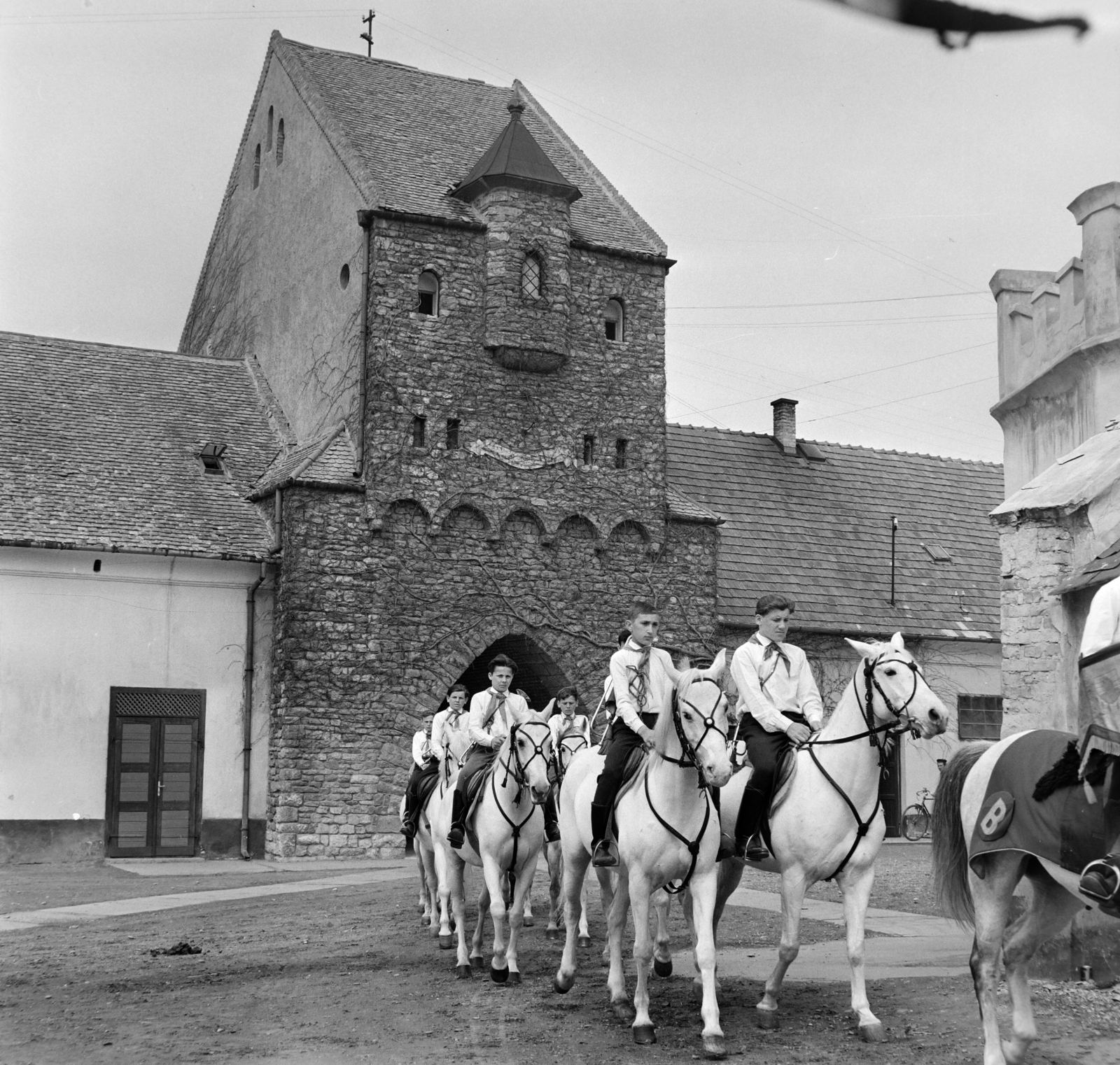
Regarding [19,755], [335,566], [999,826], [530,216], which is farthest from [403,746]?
[999,826]

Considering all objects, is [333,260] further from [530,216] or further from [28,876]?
[28,876]

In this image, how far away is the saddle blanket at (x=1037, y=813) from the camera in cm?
697

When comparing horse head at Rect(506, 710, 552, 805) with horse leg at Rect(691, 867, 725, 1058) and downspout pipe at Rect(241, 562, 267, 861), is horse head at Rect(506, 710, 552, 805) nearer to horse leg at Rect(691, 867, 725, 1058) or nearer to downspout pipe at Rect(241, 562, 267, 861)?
horse leg at Rect(691, 867, 725, 1058)

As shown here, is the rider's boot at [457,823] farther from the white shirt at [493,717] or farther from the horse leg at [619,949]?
the horse leg at [619,949]

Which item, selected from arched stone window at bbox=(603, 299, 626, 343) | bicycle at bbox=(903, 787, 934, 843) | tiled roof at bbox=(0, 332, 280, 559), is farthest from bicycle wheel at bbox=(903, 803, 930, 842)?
tiled roof at bbox=(0, 332, 280, 559)

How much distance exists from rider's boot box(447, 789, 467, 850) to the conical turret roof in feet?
52.8

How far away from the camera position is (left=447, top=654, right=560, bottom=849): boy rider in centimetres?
1186

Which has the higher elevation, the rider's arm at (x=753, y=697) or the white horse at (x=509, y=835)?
the rider's arm at (x=753, y=697)

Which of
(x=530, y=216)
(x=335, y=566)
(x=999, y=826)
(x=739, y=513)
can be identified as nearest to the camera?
(x=999, y=826)

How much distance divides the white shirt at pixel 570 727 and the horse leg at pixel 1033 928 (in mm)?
7838

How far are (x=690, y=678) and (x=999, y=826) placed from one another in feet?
6.97

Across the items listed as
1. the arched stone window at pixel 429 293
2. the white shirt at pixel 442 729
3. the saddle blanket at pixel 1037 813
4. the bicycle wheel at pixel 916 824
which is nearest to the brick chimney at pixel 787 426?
the bicycle wheel at pixel 916 824

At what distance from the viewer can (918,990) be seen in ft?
31.7

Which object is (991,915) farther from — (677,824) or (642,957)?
(642,957)
